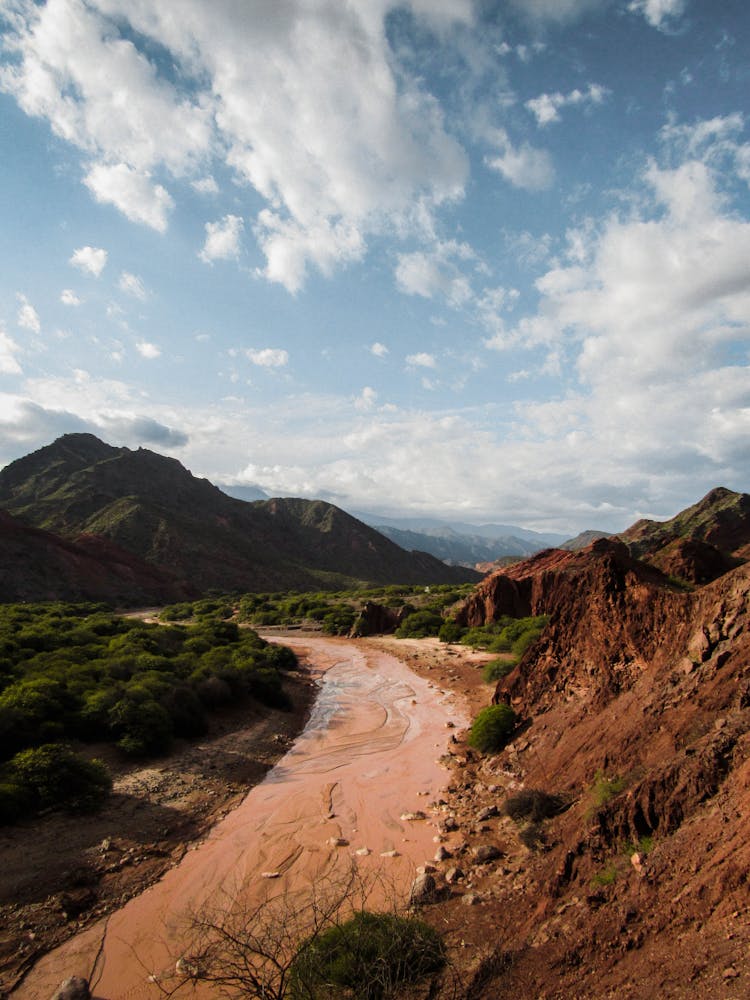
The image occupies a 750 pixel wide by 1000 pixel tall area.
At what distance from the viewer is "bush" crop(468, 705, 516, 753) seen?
18500 millimetres

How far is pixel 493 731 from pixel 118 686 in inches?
628

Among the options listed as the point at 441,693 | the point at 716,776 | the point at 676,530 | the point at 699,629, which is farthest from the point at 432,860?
the point at 676,530

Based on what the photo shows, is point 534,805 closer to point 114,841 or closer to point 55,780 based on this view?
point 114,841

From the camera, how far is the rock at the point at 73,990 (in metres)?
8.62

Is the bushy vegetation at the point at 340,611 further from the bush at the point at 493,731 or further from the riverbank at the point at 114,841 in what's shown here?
the riverbank at the point at 114,841

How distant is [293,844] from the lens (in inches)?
547

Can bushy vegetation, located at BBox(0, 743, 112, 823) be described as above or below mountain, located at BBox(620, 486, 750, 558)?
below

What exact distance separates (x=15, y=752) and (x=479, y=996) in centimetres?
1676

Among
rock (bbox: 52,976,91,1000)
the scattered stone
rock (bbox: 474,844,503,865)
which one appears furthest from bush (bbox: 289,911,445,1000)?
the scattered stone

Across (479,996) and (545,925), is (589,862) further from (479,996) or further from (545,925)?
(479,996)

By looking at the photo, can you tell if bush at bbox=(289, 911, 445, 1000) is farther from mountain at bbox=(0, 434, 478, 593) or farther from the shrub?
mountain at bbox=(0, 434, 478, 593)

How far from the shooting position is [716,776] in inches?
339

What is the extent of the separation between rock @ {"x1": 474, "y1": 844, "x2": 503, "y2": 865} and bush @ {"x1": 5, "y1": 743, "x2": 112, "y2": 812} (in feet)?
36.9

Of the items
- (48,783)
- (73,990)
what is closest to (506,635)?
(48,783)
